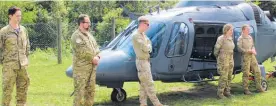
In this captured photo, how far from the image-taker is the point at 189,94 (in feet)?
30.6

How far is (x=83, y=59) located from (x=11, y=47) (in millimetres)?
1086

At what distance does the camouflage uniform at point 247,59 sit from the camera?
8820 mm

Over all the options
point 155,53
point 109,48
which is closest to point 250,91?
point 155,53

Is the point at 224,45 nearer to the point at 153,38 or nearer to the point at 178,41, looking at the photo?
the point at 178,41

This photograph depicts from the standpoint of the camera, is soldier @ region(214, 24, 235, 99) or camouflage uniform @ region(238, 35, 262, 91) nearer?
soldier @ region(214, 24, 235, 99)

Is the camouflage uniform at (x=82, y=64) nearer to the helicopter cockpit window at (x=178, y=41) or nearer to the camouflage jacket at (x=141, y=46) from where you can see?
the camouflage jacket at (x=141, y=46)

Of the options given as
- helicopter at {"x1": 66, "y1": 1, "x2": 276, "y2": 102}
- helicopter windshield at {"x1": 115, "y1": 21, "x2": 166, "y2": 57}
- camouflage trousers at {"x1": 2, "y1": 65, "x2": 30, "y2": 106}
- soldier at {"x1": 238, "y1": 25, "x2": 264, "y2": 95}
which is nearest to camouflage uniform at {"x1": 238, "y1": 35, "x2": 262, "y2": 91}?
soldier at {"x1": 238, "y1": 25, "x2": 264, "y2": 95}

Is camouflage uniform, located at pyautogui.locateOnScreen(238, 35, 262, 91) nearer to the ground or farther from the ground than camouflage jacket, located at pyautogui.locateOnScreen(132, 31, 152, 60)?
nearer to the ground

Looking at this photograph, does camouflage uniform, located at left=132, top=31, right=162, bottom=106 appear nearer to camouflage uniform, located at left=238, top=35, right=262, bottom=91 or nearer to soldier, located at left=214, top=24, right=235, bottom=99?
soldier, located at left=214, top=24, right=235, bottom=99

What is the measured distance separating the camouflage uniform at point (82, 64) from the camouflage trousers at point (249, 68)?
3.74 m

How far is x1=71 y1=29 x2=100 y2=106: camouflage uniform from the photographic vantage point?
6488 mm

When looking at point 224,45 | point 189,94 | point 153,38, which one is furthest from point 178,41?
point 189,94

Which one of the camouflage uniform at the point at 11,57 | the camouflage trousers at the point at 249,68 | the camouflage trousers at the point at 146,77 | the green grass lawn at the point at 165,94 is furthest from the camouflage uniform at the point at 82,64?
the camouflage trousers at the point at 249,68

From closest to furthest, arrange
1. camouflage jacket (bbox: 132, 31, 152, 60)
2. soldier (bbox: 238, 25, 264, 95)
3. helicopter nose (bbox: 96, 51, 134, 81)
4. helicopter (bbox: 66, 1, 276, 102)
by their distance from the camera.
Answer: camouflage jacket (bbox: 132, 31, 152, 60), helicopter nose (bbox: 96, 51, 134, 81), helicopter (bbox: 66, 1, 276, 102), soldier (bbox: 238, 25, 264, 95)
